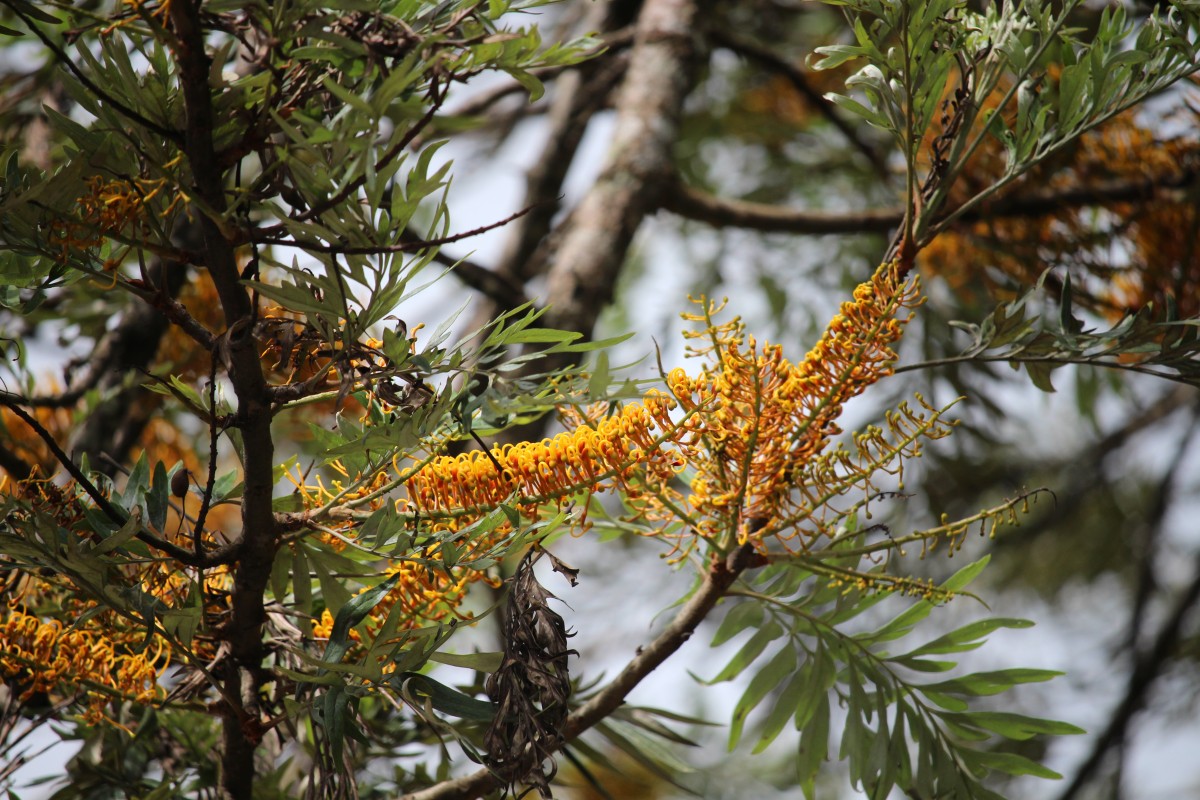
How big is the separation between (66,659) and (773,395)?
423mm

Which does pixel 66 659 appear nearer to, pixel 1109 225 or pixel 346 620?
pixel 346 620

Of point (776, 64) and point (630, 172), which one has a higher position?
point (776, 64)

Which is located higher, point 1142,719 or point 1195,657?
point 1195,657

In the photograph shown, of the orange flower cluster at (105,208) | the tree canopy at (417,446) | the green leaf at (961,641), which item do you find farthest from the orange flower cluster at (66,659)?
the green leaf at (961,641)

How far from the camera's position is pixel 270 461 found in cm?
48

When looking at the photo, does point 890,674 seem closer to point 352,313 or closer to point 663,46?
point 352,313

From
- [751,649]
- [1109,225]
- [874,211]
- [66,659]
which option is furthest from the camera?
[874,211]

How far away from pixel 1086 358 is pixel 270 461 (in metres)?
0.45

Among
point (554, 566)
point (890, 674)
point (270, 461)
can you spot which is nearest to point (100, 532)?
point (270, 461)

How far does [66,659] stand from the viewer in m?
0.58

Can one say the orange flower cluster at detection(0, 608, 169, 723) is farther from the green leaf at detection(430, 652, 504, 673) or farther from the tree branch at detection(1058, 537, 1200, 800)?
the tree branch at detection(1058, 537, 1200, 800)

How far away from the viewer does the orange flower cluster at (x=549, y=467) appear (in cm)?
51

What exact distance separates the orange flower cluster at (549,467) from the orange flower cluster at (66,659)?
0.65 ft

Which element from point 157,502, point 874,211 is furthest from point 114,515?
point 874,211
